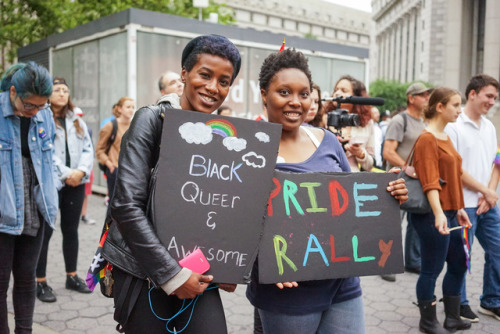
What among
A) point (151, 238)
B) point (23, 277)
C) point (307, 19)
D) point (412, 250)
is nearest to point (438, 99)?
point (412, 250)

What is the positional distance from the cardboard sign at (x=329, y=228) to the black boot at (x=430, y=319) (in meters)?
2.02

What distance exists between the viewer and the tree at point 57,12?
58.5ft

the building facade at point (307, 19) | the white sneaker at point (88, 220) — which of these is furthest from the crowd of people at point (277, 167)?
the building facade at point (307, 19)

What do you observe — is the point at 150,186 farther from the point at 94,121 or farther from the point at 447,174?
the point at 94,121

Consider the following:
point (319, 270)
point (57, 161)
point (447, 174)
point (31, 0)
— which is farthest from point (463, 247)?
point (31, 0)

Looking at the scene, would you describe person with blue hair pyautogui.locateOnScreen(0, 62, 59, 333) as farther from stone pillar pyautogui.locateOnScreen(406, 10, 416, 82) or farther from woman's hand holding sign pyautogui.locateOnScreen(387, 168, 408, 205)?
stone pillar pyautogui.locateOnScreen(406, 10, 416, 82)

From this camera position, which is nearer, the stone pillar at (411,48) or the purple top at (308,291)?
the purple top at (308,291)

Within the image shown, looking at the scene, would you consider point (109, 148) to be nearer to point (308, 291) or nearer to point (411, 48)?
point (308, 291)

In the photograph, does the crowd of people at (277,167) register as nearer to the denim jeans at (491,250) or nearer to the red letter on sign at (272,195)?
the denim jeans at (491,250)

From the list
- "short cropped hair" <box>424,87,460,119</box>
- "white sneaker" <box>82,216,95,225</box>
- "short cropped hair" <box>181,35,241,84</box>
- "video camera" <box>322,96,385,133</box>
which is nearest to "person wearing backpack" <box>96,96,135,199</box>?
"white sneaker" <box>82,216,95,225</box>

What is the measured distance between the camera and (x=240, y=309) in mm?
4734

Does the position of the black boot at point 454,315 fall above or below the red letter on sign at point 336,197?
below

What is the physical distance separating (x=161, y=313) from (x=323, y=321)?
30.6 inches

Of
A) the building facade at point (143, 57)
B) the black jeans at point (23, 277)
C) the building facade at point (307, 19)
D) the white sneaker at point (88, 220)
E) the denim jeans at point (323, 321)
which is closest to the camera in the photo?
the denim jeans at point (323, 321)
